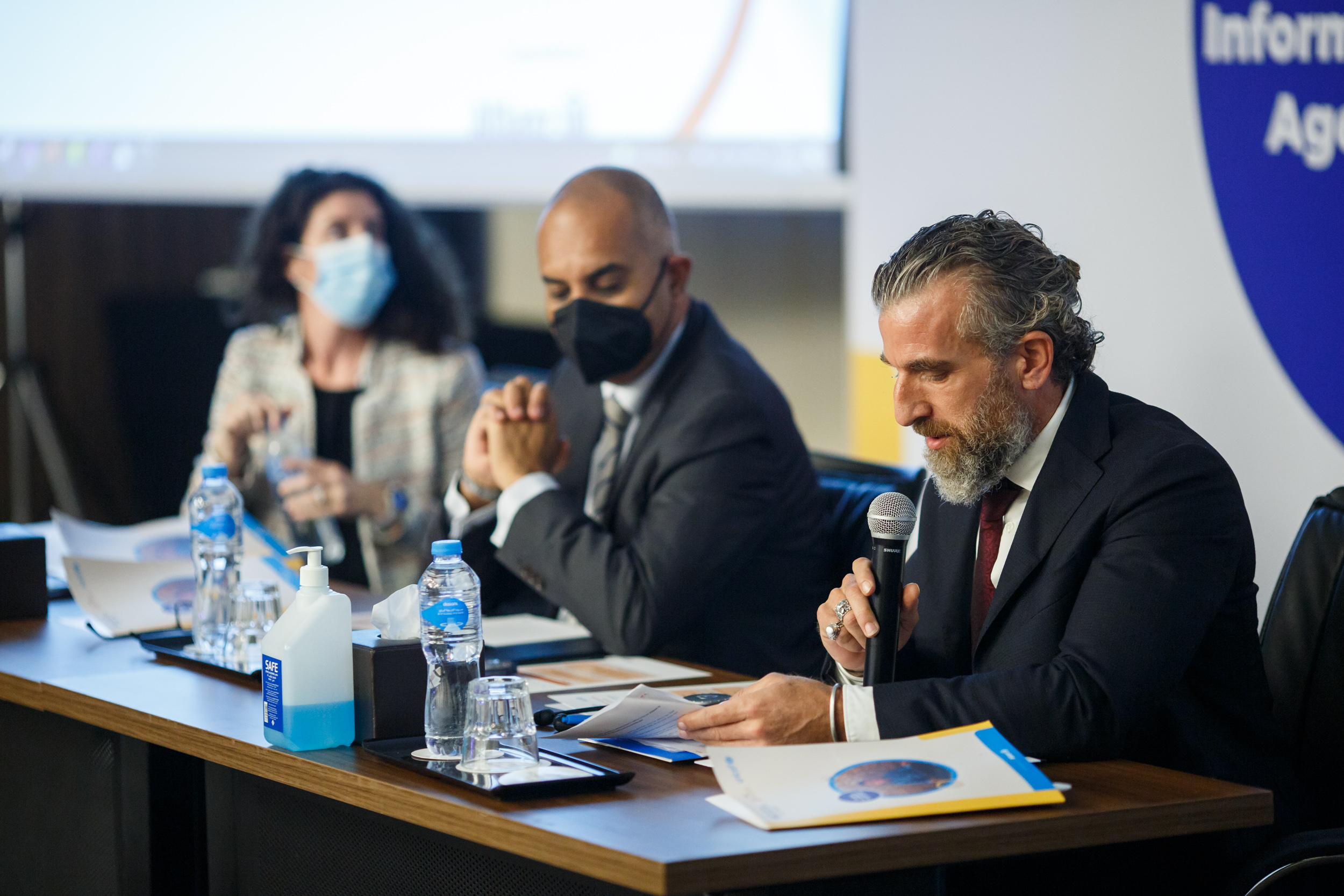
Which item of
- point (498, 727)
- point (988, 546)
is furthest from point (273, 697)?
point (988, 546)

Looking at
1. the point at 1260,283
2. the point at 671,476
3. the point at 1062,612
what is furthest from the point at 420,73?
the point at 1062,612

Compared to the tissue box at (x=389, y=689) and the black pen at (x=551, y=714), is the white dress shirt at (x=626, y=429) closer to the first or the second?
the black pen at (x=551, y=714)

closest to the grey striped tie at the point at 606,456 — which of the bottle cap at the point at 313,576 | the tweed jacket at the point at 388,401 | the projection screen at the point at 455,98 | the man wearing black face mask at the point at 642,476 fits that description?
the man wearing black face mask at the point at 642,476

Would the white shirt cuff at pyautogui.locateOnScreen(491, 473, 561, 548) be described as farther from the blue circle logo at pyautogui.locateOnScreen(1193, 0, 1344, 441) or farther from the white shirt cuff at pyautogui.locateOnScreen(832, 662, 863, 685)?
the blue circle logo at pyautogui.locateOnScreen(1193, 0, 1344, 441)

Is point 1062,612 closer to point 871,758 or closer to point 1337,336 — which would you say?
point 871,758

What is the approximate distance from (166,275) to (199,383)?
1.27 feet

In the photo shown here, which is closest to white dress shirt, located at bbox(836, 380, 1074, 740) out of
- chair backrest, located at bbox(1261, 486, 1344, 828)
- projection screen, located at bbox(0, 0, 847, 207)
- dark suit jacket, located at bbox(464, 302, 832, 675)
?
chair backrest, located at bbox(1261, 486, 1344, 828)

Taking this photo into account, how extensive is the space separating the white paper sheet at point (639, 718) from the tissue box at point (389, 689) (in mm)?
165

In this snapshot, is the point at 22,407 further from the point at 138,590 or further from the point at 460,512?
the point at 460,512

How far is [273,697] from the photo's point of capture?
1.58 metres

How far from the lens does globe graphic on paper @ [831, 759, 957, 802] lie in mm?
1325

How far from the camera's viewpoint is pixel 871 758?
1.41m

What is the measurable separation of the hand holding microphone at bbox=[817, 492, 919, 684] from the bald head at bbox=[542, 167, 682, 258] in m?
1.06

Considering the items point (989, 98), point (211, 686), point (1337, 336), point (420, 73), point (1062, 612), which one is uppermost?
point (420, 73)
